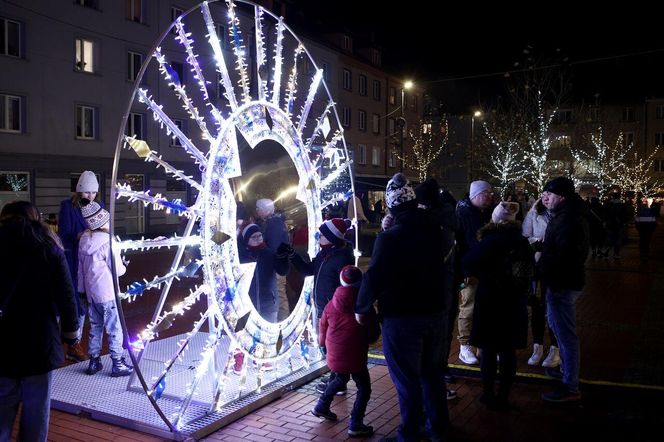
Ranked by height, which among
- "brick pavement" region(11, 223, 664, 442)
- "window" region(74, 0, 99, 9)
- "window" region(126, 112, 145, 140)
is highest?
"window" region(74, 0, 99, 9)

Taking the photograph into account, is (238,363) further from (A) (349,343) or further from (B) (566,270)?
(B) (566,270)

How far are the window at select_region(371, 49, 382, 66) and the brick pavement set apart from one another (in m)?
39.4

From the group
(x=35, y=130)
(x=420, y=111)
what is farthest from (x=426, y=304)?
(x=420, y=111)

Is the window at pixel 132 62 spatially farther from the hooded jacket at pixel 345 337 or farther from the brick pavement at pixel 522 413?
the hooded jacket at pixel 345 337

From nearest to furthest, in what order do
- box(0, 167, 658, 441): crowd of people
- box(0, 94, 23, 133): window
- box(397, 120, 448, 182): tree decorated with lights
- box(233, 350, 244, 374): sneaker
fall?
box(0, 167, 658, 441): crowd of people → box(233, 350, 244, 374): sneaker → box(0, 94, 23, 133): window → box(397, 120, 448, 182): tree decorated with lights

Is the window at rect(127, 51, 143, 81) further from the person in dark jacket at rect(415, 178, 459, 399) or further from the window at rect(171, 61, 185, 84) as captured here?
the person in dark jacket at rect(415, 178, 459, 399)

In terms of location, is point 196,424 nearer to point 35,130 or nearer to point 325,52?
point 35,130

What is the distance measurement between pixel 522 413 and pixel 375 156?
40799 millimetres

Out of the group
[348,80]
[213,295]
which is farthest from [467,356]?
[348,80]

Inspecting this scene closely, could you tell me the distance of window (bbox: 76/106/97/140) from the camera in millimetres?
25672

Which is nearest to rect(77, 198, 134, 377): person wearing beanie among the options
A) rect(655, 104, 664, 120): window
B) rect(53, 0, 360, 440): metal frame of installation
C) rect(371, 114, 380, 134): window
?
rect(53, 0, 360, 440): metal frame of installation

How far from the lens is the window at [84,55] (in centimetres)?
2527

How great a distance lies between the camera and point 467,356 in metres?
7.21

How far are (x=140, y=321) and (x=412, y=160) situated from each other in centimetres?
3760
